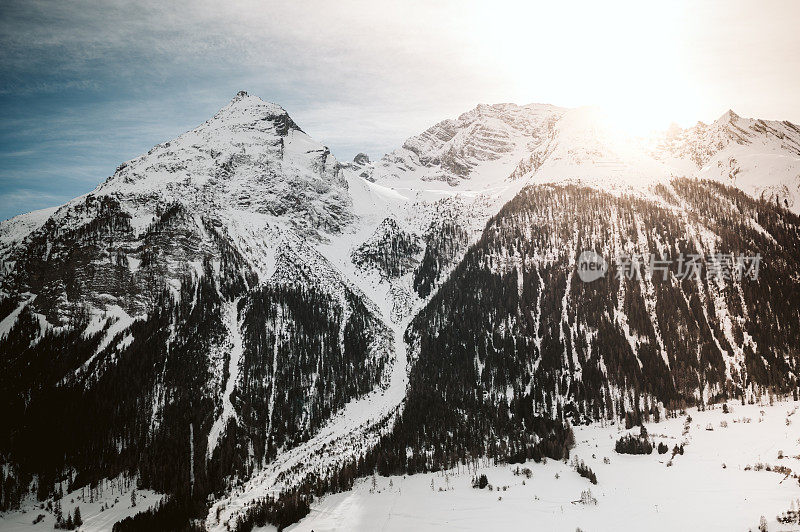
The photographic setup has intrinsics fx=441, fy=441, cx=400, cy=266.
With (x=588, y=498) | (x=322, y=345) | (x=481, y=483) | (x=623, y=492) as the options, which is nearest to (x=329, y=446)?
(x=322, y=345)

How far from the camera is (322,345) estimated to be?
167125mm

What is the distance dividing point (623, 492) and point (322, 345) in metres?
132

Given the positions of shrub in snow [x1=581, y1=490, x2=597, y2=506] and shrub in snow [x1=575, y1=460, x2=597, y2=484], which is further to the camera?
shrub in snow [x1=575, y1=460, x2=597, y2=484]

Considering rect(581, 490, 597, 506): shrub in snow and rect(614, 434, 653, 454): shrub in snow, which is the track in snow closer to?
rect(581, 490, 597, 506): shrub in snow

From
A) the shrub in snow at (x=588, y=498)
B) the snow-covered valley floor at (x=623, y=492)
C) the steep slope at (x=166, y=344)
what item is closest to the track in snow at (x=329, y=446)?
the steep slope at (x=166, y=344)

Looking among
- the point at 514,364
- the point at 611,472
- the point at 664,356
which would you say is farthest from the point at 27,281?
the point at 664,356

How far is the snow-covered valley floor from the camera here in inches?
1449

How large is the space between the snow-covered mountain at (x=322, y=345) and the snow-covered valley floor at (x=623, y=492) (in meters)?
21.3

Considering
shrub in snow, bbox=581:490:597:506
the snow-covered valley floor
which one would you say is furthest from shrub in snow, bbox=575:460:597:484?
shrub in snow, bbox=581:490:597:506

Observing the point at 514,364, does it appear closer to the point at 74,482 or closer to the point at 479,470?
the point at 479,470

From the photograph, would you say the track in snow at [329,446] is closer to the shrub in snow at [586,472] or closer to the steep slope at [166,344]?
the steep slope at [166,344]

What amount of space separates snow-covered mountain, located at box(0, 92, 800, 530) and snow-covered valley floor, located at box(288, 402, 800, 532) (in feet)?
70.0

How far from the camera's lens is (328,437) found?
132 metres

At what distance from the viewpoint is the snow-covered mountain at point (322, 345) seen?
11562cm
